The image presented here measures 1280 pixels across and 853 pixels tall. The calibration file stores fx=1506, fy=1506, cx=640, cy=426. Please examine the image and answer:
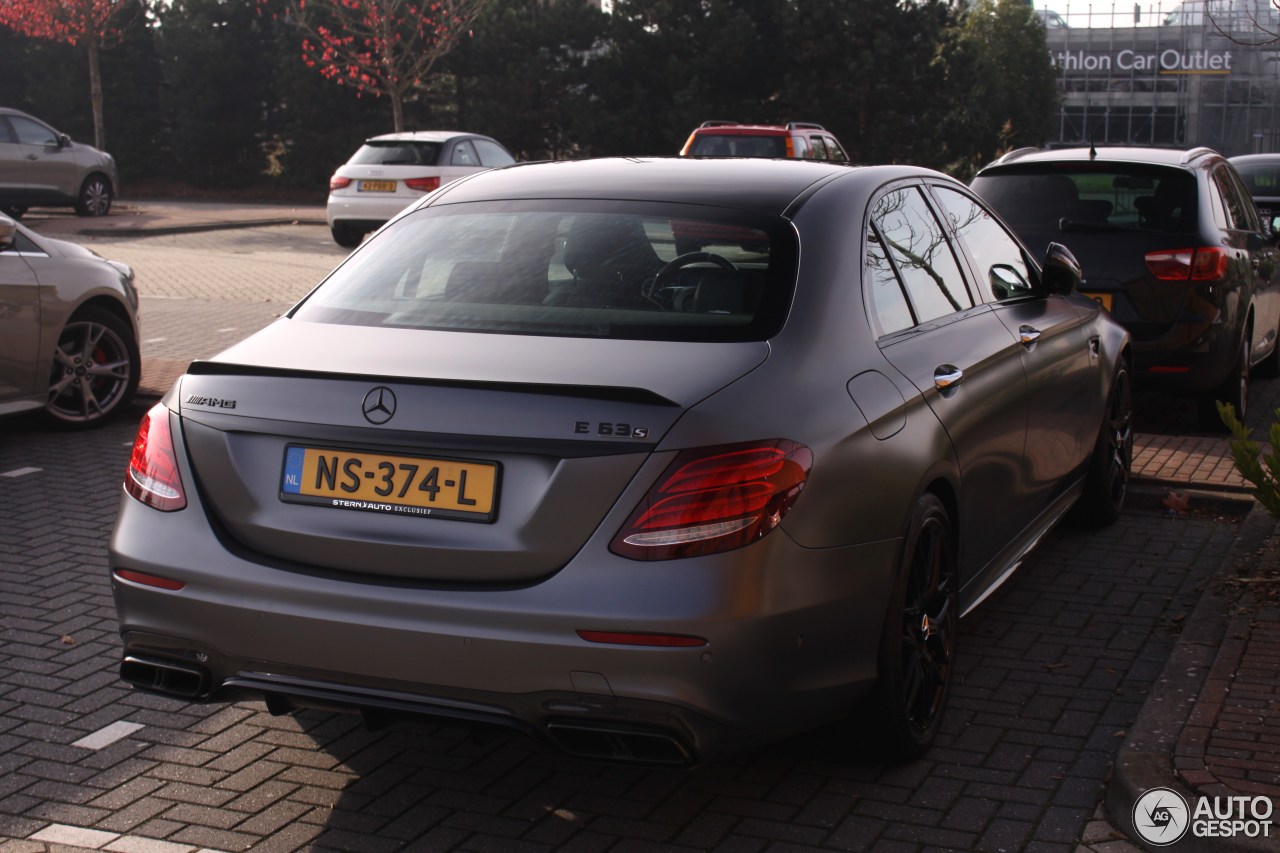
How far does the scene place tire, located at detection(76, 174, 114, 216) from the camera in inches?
1072

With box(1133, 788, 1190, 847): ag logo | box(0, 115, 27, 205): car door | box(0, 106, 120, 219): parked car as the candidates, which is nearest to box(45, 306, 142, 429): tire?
box(1133, 788, 1190, 847): ag logo

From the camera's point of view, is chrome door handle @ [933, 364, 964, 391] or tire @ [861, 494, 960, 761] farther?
chrome door handle @ [933, 364, 964, 391]

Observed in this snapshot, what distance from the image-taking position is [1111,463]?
6.78 metres

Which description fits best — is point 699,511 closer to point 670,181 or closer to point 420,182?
point 670,181

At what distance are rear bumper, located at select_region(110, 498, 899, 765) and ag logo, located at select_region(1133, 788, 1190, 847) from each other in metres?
0.78

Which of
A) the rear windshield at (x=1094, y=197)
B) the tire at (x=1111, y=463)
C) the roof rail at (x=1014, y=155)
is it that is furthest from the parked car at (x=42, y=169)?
the tire at (x=1111, y=463)

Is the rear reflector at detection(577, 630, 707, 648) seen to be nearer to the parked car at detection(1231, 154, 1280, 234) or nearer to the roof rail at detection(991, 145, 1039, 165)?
the roof rail at detection(991, 145, 1039, 165)

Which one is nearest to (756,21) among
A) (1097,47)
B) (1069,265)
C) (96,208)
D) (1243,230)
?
(96,208)

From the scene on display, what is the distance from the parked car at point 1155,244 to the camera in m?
8.45

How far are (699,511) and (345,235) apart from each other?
66.4 ft

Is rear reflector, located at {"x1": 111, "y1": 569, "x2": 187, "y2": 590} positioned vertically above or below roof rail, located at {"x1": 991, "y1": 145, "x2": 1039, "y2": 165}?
below

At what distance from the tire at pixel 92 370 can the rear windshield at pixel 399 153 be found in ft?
43.0

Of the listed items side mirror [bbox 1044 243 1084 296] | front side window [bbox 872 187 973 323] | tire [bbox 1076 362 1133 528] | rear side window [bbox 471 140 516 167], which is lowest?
tire [bbox 1076 362 1133 528]

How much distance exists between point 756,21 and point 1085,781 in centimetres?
3966
